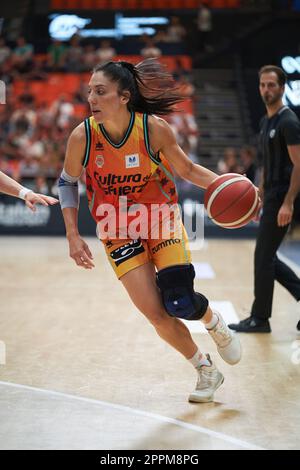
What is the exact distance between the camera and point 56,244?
44.8 feet

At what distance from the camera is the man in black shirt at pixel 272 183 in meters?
5.86

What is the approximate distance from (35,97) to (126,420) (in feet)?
51.8

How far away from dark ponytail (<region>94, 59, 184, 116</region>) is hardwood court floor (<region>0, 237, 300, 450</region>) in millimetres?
1683

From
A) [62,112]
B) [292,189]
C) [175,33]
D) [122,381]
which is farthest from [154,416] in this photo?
[175,33]

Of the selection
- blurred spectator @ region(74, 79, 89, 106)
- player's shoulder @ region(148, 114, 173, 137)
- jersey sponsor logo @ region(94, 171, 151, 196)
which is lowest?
blurred spectator @ region(74, 79, 89, 106)

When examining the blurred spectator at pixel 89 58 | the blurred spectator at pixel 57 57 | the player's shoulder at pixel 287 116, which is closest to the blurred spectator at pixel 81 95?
the blurred spectator at pixel 89 58

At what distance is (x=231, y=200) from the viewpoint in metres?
4.25

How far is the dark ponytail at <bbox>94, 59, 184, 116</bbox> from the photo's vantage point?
4332 mm

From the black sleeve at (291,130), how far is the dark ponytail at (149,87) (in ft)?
5.24

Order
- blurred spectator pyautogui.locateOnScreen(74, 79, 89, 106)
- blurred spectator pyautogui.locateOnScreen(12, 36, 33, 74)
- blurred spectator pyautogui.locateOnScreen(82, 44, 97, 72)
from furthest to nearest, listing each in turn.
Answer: blurred spectator pyautogui.locateOnScreen(12, 36, 33, 74), blurred spectator pyautogui.locateOnScreen(82, 44, 97, 72), blurred spectator pyautogui.locateOnScreen(74, 79, 89, 106)

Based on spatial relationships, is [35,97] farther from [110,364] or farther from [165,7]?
[110,364]

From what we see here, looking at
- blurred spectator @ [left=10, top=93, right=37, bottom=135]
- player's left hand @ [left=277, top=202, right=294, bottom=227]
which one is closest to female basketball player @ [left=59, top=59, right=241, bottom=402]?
player's left hand @ [left=277, top=202, right=294, bottom=227]

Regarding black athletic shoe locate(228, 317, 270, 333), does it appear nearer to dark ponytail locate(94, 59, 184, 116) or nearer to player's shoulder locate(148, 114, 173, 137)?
dark ponytail locate(94, 59, 184, 116)
